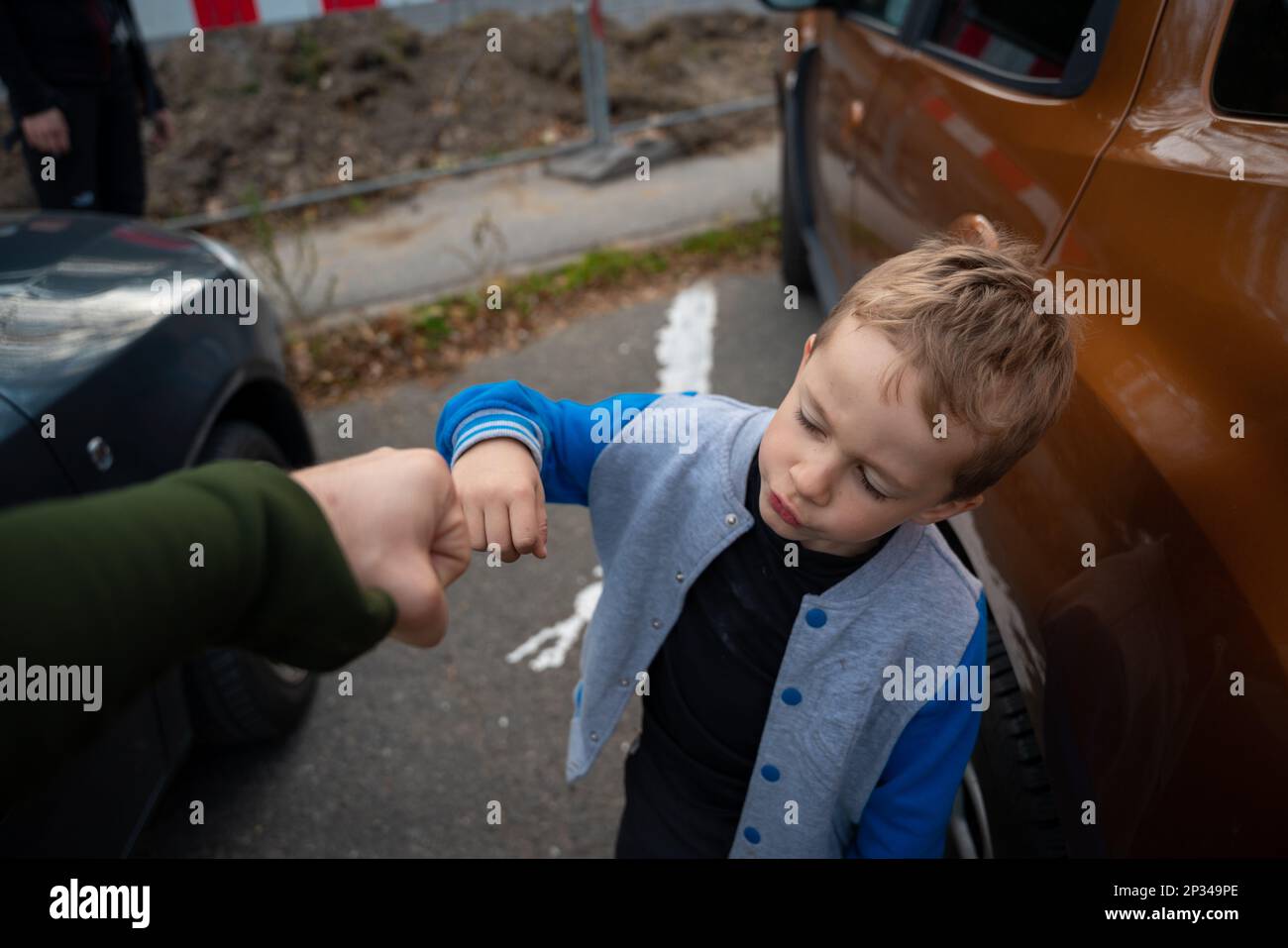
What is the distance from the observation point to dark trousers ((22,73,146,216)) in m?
3.96

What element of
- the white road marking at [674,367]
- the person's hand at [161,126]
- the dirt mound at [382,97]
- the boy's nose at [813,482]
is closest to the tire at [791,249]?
the white road marking at [674,367]

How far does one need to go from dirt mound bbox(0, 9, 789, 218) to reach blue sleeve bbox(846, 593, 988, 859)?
6029mm


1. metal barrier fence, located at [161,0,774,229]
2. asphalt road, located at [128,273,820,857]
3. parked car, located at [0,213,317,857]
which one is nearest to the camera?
parked car, located at [0,213,317,857]

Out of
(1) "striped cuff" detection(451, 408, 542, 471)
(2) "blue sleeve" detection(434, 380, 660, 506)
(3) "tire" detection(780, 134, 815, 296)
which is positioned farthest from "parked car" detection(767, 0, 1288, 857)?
(3) "tire" detection(780, 134, 815, 296)

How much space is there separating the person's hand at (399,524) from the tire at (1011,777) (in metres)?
1.00

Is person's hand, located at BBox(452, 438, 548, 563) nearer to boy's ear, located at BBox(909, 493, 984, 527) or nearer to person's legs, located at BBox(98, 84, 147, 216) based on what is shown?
boy's ear, located at BBox(909, 493, 984, 527)

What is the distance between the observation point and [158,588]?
0.69m

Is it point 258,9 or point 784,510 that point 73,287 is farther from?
point 258,9

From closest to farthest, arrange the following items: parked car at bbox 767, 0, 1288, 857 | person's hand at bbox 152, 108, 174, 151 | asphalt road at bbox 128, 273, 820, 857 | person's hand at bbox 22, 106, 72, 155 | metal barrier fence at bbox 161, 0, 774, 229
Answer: parked car at bbox 767, 0, 1288, 857, asphalt road at bbox 128, 273, 820, 857, person's hand at bbox 22, 106, 72, 155, person's hand at bbox 152, 108, 174, 151, metal barrier fence at bbox 161, 0, 774, 229

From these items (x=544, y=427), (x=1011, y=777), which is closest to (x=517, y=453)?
(x=544, y=427)

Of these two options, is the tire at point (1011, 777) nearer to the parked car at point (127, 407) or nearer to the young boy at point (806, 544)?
the young boy at point (806, 544)

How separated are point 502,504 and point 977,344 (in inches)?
24.6

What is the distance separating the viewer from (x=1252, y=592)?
100 centimetres

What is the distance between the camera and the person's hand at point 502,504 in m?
1.15
